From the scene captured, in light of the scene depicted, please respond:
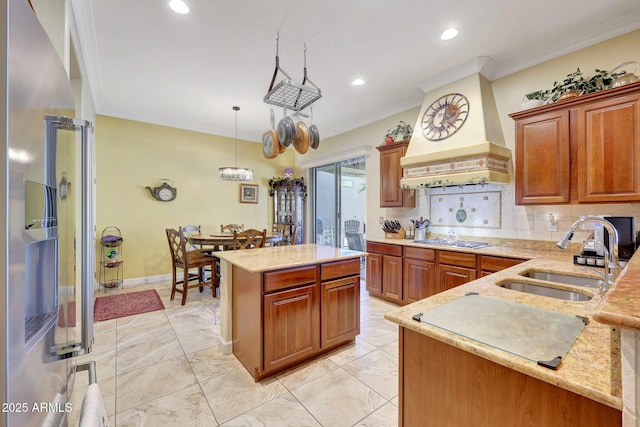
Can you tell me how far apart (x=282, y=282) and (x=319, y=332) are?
639mm

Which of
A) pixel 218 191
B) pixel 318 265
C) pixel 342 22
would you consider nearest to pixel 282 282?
pixel 318 265

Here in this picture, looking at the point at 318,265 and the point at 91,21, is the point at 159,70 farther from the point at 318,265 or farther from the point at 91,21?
the point at 318,265

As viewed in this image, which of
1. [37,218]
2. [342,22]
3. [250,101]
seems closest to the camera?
[37,218]

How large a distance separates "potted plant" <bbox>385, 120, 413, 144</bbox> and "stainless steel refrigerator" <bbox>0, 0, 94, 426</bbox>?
3.85 meters

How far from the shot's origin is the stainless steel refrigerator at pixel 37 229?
0.54 meters

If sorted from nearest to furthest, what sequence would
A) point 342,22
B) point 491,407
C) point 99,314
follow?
1. point 491,407
2. point 342,22
3. point 99,314

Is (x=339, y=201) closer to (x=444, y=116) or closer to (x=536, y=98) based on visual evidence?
(x=444, y=116)

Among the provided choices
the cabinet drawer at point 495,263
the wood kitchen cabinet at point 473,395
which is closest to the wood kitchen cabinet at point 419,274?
the cabinet drawer at point 495,263

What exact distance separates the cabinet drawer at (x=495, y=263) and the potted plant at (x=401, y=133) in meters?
2.06

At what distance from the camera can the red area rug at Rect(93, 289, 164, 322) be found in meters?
3.45

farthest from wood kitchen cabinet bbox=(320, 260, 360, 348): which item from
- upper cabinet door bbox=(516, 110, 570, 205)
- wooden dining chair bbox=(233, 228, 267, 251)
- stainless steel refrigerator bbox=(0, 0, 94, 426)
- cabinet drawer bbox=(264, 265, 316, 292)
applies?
upper cabinet door bbox=(516, 110, 570, 205)

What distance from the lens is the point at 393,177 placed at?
13.7 ft

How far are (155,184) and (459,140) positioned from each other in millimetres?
4984

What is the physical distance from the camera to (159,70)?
3326mm
